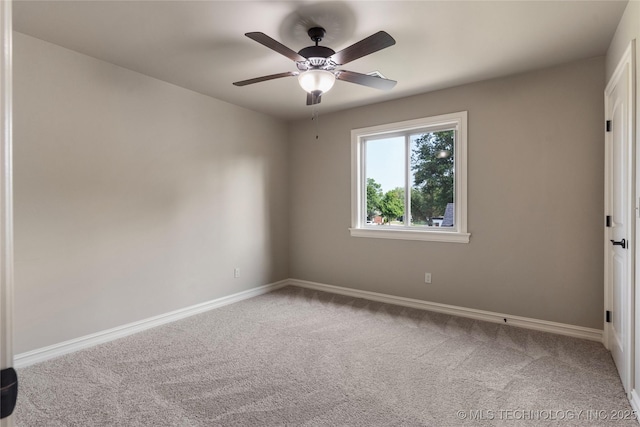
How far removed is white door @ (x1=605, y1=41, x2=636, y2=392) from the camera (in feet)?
6.78

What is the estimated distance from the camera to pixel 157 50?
9.21 feet

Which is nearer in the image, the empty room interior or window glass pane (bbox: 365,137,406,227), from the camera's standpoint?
the empty room interior

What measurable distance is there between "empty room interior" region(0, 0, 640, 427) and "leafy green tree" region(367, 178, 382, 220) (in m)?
0.04

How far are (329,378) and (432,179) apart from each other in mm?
2625

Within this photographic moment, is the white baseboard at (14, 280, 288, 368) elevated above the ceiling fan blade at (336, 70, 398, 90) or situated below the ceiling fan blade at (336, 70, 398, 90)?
below

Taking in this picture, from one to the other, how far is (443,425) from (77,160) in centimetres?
341

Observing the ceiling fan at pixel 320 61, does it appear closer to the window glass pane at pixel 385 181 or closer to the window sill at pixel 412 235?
the window glass pane at pixel 385 181

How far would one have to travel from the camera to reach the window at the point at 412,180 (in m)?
3.71

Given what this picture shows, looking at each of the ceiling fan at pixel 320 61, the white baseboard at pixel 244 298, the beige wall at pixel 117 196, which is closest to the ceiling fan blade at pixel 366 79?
the ceiling fan at pixel 320 61

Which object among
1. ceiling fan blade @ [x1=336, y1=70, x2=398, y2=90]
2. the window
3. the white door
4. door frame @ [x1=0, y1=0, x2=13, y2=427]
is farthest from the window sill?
door frame @ [x1=0, y1=0, x2=13, y2=427]

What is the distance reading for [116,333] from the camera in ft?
10.2

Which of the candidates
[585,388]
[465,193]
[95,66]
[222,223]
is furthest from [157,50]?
[585,388]

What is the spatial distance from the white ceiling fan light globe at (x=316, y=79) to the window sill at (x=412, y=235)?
2228mm

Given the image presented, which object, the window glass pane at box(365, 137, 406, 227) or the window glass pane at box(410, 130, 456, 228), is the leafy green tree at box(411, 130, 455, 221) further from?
the window glass pane at box(365, 137, 406, 227)
